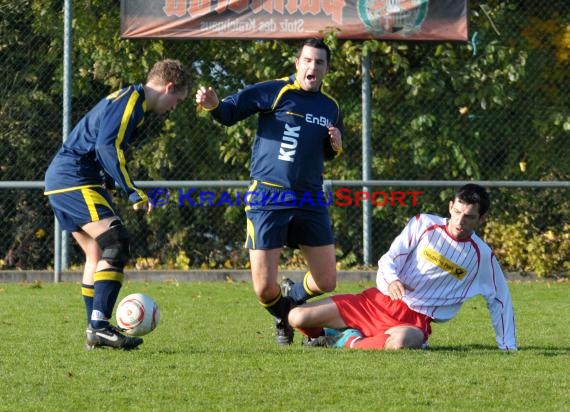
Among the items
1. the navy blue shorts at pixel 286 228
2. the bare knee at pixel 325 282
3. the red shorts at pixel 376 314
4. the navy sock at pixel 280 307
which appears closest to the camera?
the red shorts at pixel 376 314

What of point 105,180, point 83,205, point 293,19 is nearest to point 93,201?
point 83,205

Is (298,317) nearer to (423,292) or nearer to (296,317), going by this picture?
(296,317)

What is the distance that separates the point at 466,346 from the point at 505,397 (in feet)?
6.98

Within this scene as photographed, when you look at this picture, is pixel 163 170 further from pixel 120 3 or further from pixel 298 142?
pixel 298 142

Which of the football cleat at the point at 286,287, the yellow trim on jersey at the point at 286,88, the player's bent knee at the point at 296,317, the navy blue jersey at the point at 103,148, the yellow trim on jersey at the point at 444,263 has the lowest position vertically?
the player's bent knee at the point at 296,317

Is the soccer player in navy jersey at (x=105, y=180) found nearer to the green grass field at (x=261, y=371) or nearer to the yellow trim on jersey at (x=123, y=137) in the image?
the yellow trim on jersey at (x=123, y=137)

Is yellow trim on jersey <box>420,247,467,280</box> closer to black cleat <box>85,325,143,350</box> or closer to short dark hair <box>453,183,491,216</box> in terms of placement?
short dark hair <box>453,183,491,216</box>

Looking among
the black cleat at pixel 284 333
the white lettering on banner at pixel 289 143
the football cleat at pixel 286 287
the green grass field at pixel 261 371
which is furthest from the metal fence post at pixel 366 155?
the black cleat at pixel 284 333

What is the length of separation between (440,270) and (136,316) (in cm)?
194

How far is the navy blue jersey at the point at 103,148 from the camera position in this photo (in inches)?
273

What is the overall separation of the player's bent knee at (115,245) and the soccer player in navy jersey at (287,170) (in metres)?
0.93

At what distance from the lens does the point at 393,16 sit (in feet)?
42.7

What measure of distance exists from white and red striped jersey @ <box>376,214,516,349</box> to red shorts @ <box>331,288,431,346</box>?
0.06 metres

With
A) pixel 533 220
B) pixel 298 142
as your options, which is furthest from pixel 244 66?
pixel 298 142
